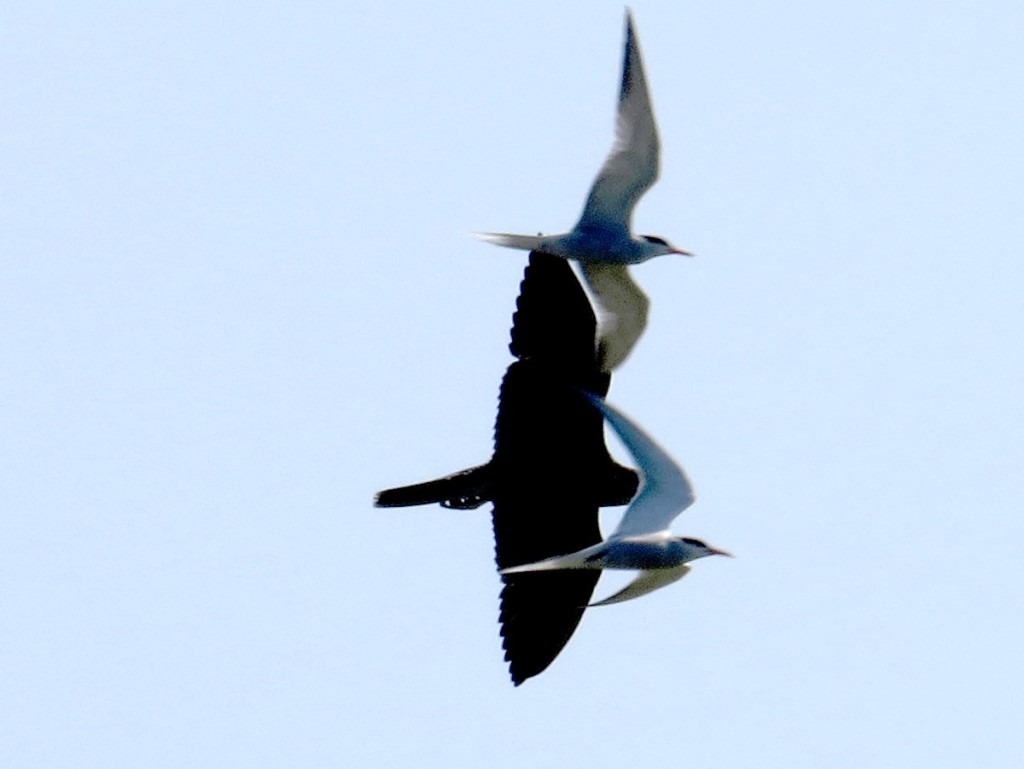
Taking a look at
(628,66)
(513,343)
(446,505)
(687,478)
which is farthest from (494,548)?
(628,66)

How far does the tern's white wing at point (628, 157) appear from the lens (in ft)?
73.6

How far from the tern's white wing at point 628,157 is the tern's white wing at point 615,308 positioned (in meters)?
0.49

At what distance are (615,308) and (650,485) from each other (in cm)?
178

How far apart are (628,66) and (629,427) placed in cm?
320

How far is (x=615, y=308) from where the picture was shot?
2394cm

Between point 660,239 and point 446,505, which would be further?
point 446,505

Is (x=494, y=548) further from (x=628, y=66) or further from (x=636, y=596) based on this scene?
(x=628, y=66)

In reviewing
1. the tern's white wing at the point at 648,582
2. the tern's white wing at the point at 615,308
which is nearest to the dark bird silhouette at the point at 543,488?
the tern's white wing at the point at 615,308

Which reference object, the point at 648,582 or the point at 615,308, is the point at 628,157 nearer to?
the point at 615,308

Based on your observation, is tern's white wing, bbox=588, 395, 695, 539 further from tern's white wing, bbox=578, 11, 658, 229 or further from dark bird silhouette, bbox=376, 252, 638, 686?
dark bird silhouette, bbox=376, 252, 638, 686

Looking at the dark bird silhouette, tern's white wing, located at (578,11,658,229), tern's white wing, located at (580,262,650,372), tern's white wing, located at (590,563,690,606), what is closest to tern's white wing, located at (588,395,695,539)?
tern's white wing, located at (590,563,690,606)

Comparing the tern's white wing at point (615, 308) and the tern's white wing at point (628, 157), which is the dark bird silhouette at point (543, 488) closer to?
the tern's white wing at point (615, 308)

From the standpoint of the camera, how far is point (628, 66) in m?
22.3

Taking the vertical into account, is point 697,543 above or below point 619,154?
below
